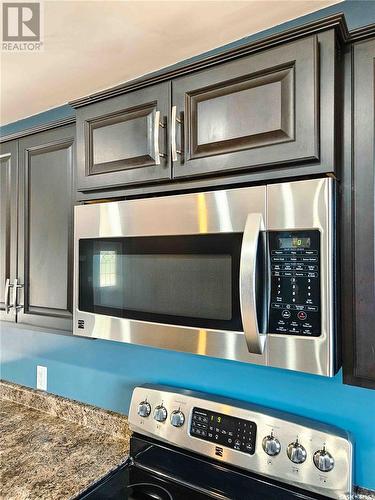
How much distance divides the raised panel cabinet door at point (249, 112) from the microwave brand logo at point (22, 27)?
52cm

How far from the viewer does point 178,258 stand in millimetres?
993

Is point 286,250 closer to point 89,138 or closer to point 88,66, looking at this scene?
point 89,138

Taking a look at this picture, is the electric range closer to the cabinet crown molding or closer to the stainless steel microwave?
the stainless steel microwave

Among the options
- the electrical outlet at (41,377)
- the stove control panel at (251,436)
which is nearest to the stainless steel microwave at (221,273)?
the stove control panel at (251,436)

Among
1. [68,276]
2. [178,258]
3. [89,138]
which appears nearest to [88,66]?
[89,138]

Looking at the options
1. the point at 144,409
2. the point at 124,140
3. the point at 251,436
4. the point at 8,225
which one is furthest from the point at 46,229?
A: the point at 251,436

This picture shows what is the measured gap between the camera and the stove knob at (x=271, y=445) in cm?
110

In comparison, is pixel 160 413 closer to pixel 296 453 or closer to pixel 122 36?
pixel 296 453

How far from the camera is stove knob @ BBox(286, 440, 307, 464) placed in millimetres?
1051

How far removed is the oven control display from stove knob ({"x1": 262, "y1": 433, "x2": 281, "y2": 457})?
4 cm

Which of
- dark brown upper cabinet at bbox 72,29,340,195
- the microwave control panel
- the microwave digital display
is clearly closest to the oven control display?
the microwave control panel

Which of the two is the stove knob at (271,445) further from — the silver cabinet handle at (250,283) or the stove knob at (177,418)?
the silver cabinet handle at (250,283)

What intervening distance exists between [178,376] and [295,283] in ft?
2.57

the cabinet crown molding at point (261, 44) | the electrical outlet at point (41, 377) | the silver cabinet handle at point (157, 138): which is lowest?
the electrical outlet at point (41, 377)
